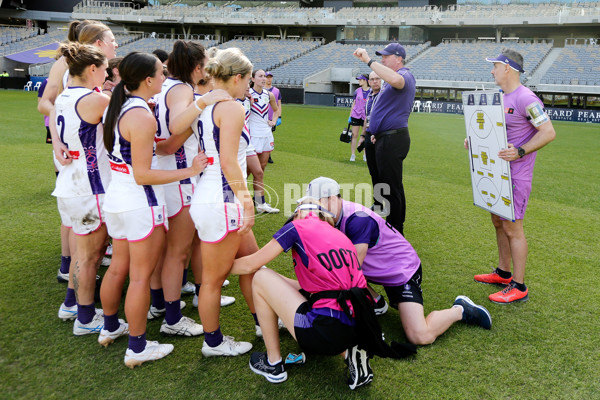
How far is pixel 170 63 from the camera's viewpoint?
304 centimetres

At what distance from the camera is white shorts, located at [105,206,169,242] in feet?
8.91

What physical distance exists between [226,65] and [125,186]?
3.24 ft

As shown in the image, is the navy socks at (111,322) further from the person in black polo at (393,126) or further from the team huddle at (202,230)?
the person in black polo at (393,126)

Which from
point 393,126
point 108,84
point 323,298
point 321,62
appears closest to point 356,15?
point 321,62

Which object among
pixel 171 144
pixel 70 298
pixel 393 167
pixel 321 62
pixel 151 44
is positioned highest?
pixel 151 44

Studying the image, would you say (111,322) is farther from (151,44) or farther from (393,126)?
(151,44)

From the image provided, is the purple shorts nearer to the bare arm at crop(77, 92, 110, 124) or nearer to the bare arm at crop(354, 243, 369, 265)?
the bare arm at crop(354, 243, 369, 265)

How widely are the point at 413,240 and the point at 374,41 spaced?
38531 millimetres

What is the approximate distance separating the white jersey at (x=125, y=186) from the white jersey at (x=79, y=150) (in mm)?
379

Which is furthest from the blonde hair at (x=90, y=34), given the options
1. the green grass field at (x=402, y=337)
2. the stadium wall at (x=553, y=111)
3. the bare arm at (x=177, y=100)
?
the stadium wall at (x=553, y=111)

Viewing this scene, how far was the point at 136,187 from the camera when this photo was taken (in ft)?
8.99

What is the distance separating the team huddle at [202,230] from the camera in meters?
2.60

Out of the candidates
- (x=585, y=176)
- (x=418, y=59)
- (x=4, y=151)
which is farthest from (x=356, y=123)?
(x=418, y=59)

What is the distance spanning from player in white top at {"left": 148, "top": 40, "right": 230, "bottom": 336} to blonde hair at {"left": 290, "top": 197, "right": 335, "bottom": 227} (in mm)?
904
